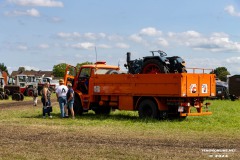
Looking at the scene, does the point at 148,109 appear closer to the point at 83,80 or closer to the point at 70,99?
the point at 70,99

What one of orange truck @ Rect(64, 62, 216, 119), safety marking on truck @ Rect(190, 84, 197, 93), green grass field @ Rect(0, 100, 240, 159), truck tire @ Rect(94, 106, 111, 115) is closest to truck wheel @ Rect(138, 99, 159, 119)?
orange truck @ Rect(64, 62, 216, 119)

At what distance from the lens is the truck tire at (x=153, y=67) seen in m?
16.9

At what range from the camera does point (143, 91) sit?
57.0 ft

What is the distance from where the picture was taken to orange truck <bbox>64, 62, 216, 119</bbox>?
54.3ft

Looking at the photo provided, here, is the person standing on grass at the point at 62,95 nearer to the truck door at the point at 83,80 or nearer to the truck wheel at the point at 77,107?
the truck wheel at the point at 77,107

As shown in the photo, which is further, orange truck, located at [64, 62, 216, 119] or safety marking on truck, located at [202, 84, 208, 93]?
safety marking on truck, located at [202, 84, 208, 93]

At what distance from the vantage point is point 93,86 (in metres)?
19.3

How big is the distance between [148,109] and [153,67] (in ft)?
5.40

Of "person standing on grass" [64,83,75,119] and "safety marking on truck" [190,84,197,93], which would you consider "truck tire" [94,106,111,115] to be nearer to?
"person standing on grass" [64,83,75,119]

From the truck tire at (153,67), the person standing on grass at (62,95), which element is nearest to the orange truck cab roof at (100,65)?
the person standing on grass at (62,95)

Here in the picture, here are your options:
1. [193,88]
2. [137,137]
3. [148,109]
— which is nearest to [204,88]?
[193,88]

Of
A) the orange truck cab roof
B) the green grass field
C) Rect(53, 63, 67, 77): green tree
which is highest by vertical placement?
Rect(53, 63, 67, 77): green tree

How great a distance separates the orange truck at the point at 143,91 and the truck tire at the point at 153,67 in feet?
1.25

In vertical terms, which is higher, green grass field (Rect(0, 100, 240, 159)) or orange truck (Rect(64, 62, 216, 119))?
orange truck (Rect(64, 62, 216, 119))
